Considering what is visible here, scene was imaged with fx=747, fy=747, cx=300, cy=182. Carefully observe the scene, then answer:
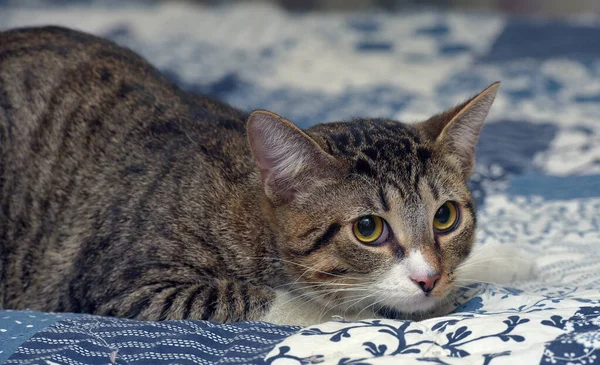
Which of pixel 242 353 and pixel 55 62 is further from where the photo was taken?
pixel 55 62

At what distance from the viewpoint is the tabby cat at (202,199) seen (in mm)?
1695

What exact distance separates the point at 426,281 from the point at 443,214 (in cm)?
23

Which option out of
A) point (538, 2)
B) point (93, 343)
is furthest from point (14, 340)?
point (538, 2)

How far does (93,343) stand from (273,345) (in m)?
0.37

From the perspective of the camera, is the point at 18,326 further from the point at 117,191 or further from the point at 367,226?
the point at 367,226

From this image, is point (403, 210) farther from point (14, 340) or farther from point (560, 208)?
point (560, 208)

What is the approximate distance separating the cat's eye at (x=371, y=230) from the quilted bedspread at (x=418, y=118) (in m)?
0.22

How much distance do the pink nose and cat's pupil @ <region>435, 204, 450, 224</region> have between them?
18 centimetres

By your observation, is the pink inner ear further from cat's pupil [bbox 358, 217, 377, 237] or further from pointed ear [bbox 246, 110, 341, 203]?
cat's pupil [bbox 358, 217, 377, 237]

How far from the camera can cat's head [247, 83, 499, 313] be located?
1651 millimetres

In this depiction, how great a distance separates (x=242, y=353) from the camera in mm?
1439

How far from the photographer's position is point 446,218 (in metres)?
1.78

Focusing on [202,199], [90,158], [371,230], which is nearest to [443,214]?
[371,230]

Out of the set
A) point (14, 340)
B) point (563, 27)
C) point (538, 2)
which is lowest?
point (14, 340)
